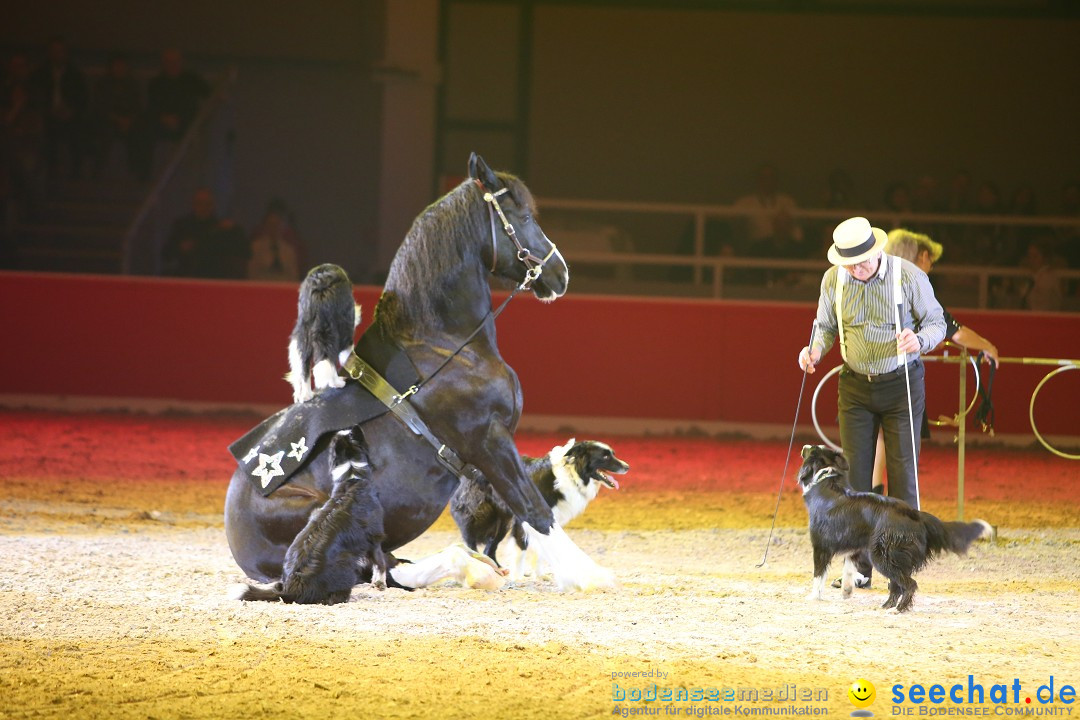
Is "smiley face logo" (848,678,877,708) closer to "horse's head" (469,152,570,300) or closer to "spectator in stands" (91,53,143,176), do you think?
"horse's head" (469,152,570,300)

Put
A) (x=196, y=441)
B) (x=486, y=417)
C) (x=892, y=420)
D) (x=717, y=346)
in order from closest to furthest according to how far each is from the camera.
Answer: (x=486, y=417), (x=892, y=420), (x=196, y=441), (x=717, y=346)

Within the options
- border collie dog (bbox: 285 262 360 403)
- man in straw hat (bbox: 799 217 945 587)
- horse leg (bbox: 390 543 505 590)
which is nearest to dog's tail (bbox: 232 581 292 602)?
horse leg (bbox: 390 543 505 590)

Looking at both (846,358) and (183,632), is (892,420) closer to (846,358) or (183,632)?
(846,358)

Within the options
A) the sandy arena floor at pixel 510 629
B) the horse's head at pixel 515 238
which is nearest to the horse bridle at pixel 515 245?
the horse's head at pixel 515 238

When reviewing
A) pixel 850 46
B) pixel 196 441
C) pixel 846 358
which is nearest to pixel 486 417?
pixel 846 358

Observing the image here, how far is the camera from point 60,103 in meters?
19.3

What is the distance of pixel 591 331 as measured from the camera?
15.9 metres

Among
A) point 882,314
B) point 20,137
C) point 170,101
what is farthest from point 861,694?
point 20,137

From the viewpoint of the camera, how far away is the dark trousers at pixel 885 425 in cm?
724

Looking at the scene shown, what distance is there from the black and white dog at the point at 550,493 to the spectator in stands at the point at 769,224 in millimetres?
10301

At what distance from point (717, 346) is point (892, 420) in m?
8.38

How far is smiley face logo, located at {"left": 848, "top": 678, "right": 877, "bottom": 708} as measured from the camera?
4.78m

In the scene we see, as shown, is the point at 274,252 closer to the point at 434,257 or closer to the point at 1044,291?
the point at 1044,291

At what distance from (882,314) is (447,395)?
2.47 metres
